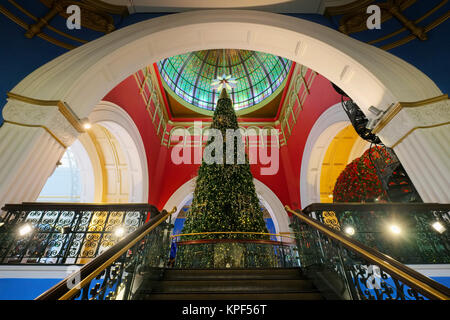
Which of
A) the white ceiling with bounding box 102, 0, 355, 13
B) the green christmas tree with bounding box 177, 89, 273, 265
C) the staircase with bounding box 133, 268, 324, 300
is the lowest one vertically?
the staircase with bounding box 133, 268, 324, 300

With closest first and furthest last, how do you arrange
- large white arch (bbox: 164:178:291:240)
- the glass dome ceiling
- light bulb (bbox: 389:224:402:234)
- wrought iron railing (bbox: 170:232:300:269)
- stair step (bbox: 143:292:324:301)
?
1. stair step (bbox: 143:292:324:301)
2. light bulb (bbox: 389:224:402:234)
3. wrought iron railing (bbox: 170:232:300:269)
4. large white arch (bbox: 164:178:291:240)
5. the glass dome ceiling

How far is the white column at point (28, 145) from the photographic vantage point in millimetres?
3074

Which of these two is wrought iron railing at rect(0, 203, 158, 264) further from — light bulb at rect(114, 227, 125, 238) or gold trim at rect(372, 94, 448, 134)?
gold trim at rect(372, 94, 448, 134)

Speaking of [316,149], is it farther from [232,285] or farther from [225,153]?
[232,285]

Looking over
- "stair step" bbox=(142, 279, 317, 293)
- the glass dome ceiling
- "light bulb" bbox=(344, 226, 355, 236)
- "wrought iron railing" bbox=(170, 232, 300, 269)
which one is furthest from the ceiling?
"stair step" bbox=(142, 279, 317, 293)

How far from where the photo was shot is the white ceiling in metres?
4.93

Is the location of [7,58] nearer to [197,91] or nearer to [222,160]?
[222,160]

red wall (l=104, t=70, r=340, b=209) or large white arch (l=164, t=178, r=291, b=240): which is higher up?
red wall (l=104, t=70, r=340, b=209)

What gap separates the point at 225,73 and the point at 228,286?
1308 centimetres

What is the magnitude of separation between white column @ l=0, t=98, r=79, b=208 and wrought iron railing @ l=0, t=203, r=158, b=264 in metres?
0.33

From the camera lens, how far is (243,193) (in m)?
5.95

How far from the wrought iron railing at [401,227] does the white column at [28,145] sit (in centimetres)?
465

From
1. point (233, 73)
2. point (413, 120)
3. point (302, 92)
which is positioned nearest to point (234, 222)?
point (413, 120)

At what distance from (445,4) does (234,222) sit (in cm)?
628
